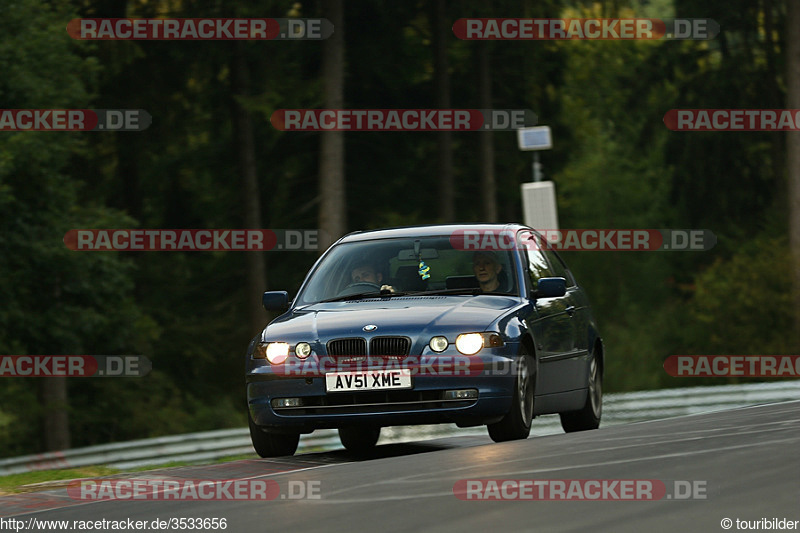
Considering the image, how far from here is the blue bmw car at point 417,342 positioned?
10320 mm

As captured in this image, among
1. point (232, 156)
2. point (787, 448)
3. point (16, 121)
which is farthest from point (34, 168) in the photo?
point (787, 448)

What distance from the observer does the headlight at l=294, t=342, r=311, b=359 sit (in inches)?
412

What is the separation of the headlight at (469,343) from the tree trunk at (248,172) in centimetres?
2646

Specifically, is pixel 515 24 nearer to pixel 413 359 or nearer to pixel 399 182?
pixel 399 182

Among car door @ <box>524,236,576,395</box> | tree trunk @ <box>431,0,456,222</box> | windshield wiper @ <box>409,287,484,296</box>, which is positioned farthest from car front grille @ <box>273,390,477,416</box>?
tree trunk @ <box>431,0,456,222</box>

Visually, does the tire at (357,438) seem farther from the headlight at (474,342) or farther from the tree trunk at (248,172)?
the tree trunk at (248,172)

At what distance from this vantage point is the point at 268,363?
10.7 meters

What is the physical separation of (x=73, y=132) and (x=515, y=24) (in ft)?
40.9

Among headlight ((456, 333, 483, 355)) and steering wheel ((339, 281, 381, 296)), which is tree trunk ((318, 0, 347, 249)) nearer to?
steering wheel ((339, 281, 381, 296))

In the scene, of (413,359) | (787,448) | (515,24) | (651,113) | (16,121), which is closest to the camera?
(787,448)

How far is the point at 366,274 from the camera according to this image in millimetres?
11719

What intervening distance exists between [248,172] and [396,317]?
28.0 meters

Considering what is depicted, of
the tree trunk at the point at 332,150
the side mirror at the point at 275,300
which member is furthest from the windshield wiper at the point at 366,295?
the tree trunk at the point at 332,150

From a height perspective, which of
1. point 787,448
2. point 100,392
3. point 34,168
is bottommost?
point 100,392
